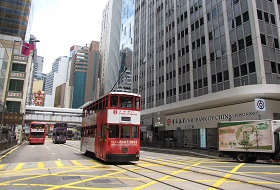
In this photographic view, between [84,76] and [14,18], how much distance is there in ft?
319

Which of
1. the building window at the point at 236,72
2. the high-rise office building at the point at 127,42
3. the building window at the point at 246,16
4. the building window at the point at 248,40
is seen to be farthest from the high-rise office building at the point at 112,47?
the building window at the point at 248,40

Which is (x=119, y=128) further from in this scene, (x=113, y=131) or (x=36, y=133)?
(x=36, y=133)

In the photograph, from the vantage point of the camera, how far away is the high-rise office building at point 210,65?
2373cm

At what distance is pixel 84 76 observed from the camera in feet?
534

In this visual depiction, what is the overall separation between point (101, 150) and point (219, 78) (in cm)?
1763

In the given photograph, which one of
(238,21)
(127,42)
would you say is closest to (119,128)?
(238,21)

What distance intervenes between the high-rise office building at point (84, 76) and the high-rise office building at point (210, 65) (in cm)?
11942

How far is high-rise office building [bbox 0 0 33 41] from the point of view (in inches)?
2559

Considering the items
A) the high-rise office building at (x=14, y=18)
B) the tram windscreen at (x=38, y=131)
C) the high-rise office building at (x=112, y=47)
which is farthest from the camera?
the high-rise office building at (x=112, y=47)

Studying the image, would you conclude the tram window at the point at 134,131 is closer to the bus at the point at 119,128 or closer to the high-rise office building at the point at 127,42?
the bus at the point at 119,128

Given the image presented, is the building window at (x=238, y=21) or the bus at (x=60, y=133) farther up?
the building window at (x=238, y=21)

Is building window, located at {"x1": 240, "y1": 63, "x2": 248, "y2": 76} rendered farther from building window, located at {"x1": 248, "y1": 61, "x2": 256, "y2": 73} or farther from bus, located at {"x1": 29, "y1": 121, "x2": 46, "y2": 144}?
bus, located at {"x1": 29, "y1": 121, "x2": 46, "y2": 144}

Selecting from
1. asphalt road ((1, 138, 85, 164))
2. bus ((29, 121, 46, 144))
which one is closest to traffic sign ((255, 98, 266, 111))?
asphalt road ((1, 138, 85, 164))

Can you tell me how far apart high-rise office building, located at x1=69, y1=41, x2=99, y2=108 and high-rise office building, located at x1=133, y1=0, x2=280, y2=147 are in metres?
119
